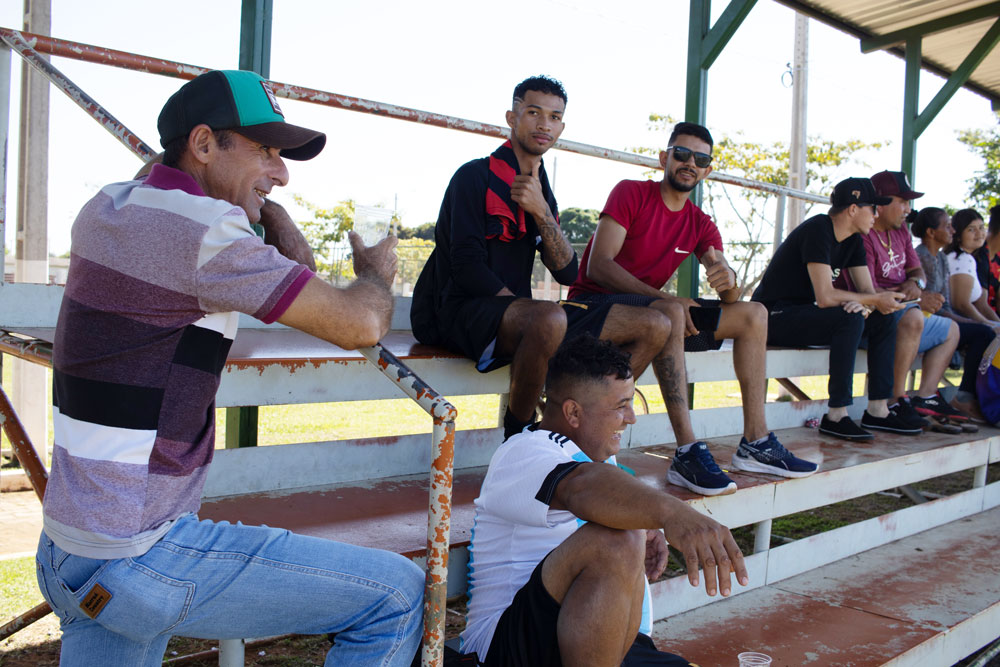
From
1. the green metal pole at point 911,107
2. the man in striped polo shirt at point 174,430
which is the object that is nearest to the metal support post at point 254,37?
the man in striped polo shirt at point 174,430

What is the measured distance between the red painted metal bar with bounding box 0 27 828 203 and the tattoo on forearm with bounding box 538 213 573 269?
0.70 metres

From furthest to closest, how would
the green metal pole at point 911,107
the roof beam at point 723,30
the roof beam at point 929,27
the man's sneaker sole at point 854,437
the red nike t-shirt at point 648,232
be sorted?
1. the green metal pole at point 911,107
2. the roof beam at point 929,27
3. the roof beam at point 723,30
4. the man's sneaker sole at point 854,437
5. the red nike t-shirt at point 648,232

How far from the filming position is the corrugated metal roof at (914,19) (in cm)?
629

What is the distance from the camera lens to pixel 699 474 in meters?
2.82

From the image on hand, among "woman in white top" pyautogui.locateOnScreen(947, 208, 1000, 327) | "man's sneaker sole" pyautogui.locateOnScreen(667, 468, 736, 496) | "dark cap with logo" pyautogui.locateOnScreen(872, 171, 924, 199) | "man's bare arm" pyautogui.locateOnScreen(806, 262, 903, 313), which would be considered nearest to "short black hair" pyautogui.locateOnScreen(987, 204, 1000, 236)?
"woman in white top" pyautogui.locateOnScreen(947, 208, 1000, 327)

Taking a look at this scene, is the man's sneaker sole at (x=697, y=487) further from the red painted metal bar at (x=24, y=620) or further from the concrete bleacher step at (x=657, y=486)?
the red painted metal bar at (x=24, y=620)

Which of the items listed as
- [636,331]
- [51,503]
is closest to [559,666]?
[51,503]

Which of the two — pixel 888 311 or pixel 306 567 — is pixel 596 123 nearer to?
pixel 888 311

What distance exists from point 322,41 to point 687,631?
22118mm

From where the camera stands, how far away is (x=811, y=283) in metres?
4.62

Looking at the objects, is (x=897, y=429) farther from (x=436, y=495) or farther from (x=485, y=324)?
(x=436, y=495)

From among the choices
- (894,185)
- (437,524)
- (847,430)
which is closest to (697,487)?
(437,524)

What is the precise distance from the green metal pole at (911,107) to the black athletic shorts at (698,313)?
4316 mm

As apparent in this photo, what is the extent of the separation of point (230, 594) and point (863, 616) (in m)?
2.54
